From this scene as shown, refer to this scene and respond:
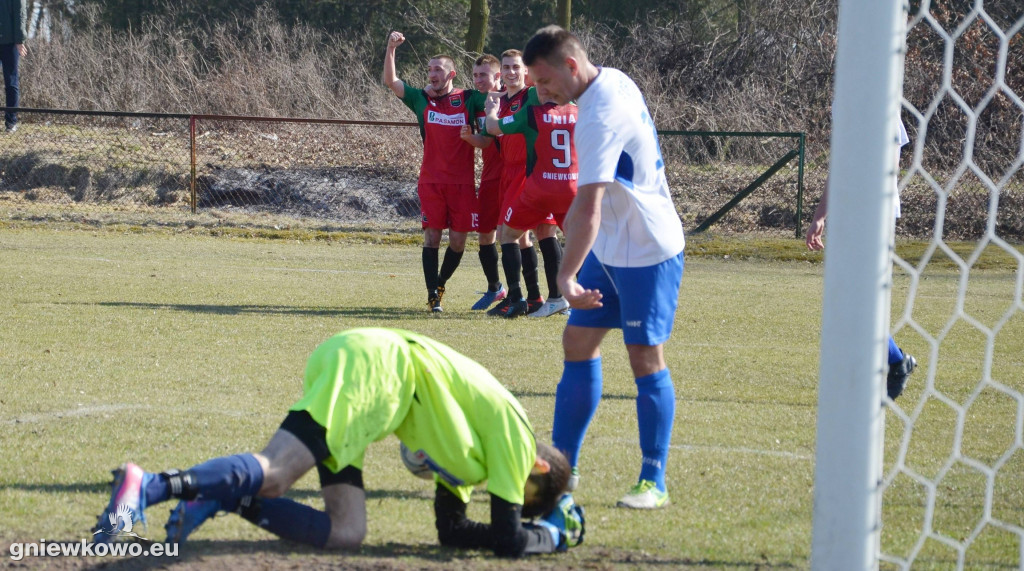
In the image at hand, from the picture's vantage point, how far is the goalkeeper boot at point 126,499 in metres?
3.01

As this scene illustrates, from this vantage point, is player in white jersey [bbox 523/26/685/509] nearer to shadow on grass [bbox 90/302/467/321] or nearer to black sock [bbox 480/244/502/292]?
shadow on grass [bbox 90/302/467/321]

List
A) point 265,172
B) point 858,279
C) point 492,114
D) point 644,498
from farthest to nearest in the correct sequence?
1. point 265,172
2. point 492,114
3. point 644,498
4. point 858,279

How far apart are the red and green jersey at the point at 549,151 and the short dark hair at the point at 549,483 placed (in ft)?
16.1

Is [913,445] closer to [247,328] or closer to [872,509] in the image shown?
[872,509]

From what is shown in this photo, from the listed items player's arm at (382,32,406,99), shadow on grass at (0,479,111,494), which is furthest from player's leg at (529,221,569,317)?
shadow on grass at (0,479,111,494)

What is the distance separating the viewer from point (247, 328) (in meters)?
8.01

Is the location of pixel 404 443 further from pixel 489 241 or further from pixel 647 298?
pixel 489 241

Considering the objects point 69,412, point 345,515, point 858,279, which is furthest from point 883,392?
point 69,412

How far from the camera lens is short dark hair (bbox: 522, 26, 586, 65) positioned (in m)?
4.04

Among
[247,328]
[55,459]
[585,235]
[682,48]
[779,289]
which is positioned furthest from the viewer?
[682,48]

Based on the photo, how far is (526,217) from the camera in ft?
29.0

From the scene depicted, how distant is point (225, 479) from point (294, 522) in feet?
1.26

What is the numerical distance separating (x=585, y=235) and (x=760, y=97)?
740 inches

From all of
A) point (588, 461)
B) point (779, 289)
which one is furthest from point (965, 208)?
point (588, 461)
